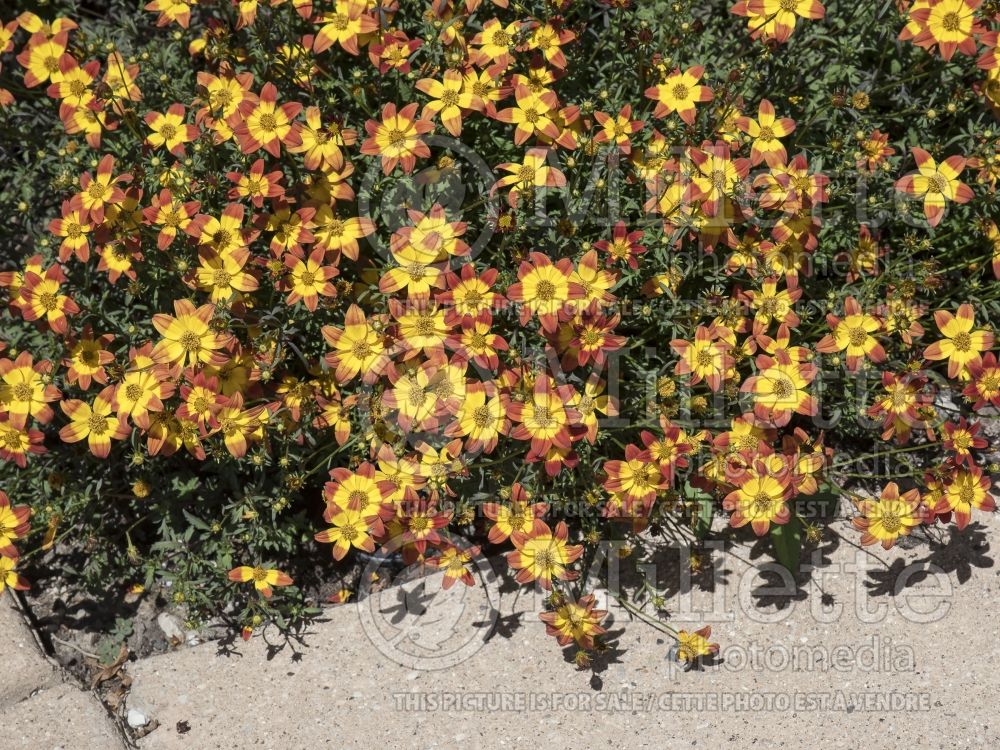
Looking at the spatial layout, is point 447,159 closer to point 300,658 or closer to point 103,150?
point 103,150

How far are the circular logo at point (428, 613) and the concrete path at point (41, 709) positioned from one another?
133cm

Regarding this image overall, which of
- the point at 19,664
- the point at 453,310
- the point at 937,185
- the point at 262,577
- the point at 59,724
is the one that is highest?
the point at 937,185

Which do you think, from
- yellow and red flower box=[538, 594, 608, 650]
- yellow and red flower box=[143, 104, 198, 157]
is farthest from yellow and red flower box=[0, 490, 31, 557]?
yellow and red flower box=[538, 594, 608, 650]

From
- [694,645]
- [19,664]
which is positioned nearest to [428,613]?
[694,645]

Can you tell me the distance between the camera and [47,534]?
4242mm

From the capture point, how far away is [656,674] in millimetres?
4355

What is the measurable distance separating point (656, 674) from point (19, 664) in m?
3.14

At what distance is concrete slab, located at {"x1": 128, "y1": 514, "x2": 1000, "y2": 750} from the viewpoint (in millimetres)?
4211

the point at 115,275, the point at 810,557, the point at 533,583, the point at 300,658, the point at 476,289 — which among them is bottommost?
the point at 300,658

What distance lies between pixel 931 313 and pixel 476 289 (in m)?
2.45

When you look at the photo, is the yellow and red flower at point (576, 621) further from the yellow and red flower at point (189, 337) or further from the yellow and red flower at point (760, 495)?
the yellow and red flower at point (189, 337)

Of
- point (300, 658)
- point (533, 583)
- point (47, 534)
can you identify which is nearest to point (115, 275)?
point (47, 534)

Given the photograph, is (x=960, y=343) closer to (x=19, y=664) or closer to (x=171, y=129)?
(x=171, y=129)

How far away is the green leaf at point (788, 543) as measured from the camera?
448cm
